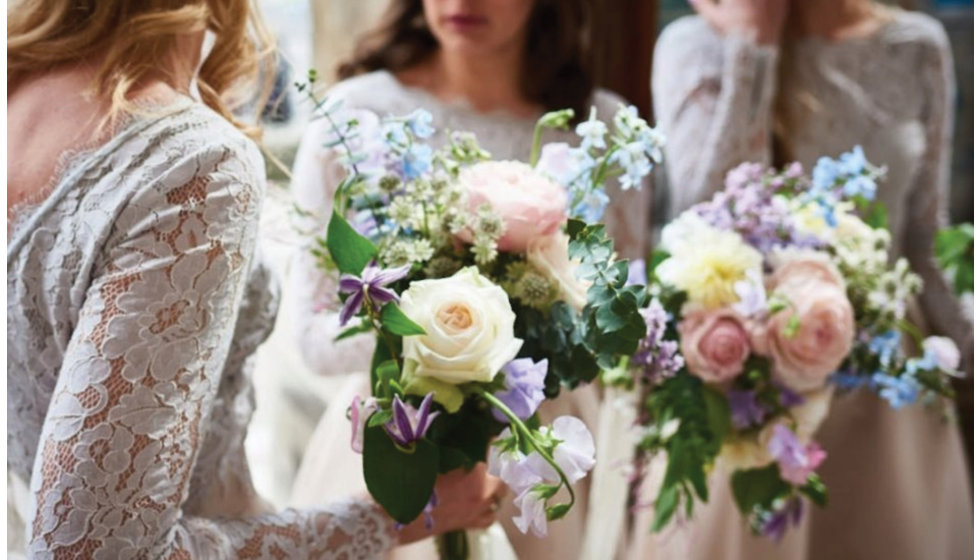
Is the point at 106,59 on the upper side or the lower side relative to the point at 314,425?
upper

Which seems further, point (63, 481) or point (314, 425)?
point (314, 425)

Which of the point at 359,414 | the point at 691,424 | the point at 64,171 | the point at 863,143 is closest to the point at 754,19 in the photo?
the point at 863,143

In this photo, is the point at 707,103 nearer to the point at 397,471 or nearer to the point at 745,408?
the point at 745,408

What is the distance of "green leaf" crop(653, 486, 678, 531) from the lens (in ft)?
4.66

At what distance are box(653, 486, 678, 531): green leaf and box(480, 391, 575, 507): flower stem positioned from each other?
52cm

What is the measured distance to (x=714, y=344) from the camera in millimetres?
1315

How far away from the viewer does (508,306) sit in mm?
970

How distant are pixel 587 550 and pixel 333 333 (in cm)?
45

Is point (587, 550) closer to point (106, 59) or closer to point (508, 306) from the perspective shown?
point (508, 306)

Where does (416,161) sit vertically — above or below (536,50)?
above

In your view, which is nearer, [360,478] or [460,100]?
[360,478]

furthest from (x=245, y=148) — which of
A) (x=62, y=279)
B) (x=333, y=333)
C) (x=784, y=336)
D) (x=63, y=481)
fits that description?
(x=784, y=336)

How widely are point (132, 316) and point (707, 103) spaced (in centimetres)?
120

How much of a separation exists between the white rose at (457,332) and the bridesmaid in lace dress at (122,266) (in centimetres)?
15
